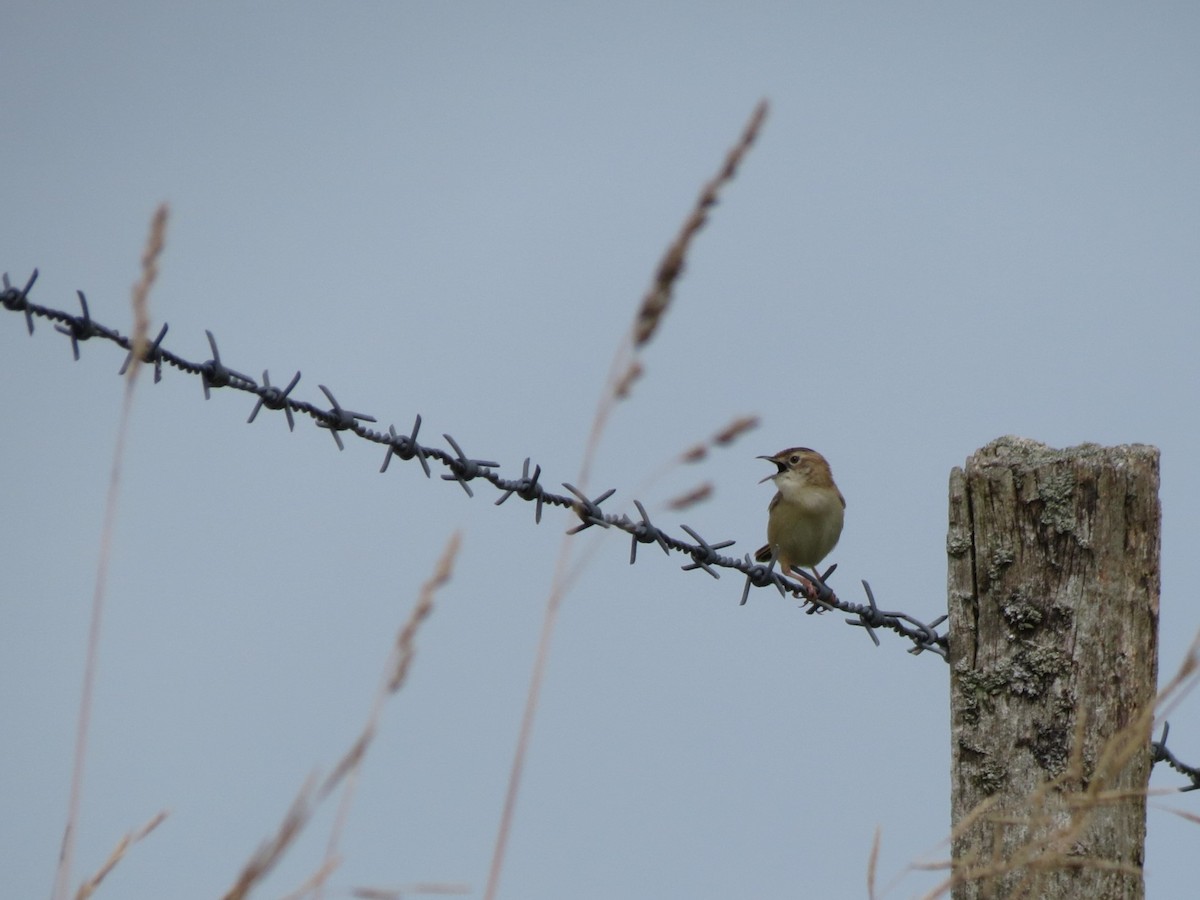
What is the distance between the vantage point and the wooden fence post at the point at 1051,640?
294 cm

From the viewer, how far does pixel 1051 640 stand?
3.09 m

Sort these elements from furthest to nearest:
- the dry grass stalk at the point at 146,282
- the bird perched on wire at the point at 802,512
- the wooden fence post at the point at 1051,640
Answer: the bird perched on wire at the point at 802,512 → the wooden fence post at the point at 1051,640 → the dry grass stalk at the point at 146,282

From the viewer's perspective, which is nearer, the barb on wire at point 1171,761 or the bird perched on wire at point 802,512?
the barb on wire at point 1171,761

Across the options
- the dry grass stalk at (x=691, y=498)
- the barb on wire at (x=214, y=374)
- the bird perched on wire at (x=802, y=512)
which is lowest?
the dry grass stalk at (x=691, y=498)

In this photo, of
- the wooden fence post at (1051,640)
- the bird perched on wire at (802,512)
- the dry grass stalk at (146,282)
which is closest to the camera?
the dry grass stalk at (146,282)

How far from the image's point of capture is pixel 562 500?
3418 mm

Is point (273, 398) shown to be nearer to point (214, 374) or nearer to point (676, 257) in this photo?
point (214, 374)

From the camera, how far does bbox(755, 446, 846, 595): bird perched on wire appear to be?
7695 mm

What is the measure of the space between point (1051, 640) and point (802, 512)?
15.1 ft

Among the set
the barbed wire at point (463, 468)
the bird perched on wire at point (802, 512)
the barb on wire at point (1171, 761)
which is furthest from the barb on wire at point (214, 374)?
the bird perched on wire at point (802, 512)

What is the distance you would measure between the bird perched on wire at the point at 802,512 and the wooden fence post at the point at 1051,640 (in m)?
4.36

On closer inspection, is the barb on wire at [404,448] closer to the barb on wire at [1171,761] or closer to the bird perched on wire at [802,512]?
the barb on wire at [1171,761]

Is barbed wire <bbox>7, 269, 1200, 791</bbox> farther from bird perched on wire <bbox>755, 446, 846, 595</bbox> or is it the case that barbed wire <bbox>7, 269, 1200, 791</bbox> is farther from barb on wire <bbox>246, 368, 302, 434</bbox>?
bird perched on wire <bbox>755, 446, 846, 595</bbox>

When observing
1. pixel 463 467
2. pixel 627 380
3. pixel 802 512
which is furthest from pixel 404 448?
pixel 802 512
